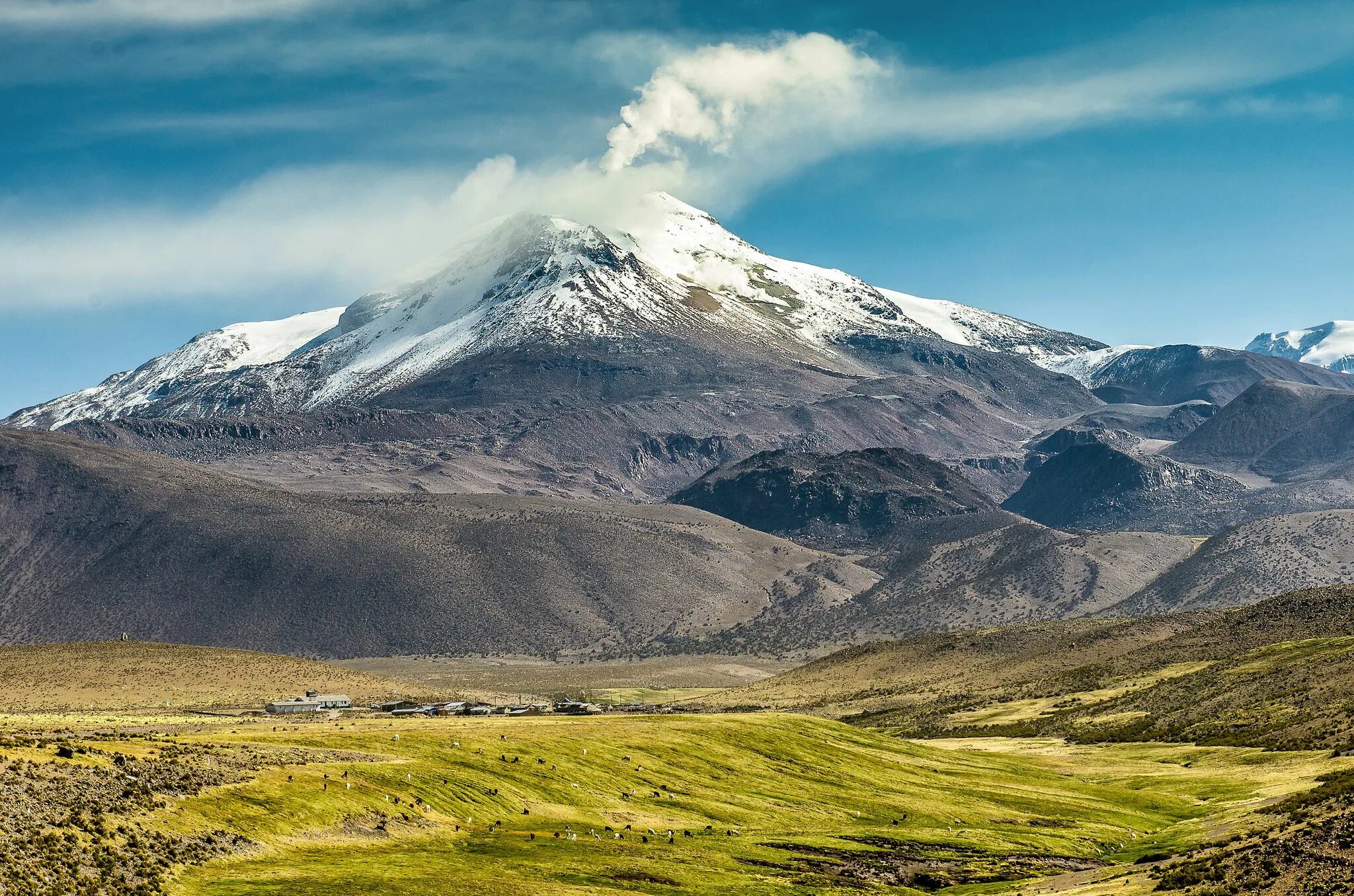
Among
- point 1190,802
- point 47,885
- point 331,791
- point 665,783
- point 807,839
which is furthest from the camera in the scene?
point 1190,802

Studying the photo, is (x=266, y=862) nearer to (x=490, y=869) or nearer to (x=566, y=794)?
(x=490, y=869)

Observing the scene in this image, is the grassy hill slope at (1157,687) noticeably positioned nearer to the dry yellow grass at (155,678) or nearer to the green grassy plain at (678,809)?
the green grassy plain at (678,809)

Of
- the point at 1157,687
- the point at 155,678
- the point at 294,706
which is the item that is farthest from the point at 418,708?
the point at 1157,687

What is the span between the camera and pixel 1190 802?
8219 cm

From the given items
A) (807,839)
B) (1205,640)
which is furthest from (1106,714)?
(807,839)

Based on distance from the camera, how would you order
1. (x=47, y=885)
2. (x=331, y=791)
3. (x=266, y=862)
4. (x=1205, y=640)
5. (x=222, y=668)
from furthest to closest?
(x=1205, y=640)
(x=222, y=668)
(x=331, y=791)
(x=266, y=862)
(x=47, y=885)

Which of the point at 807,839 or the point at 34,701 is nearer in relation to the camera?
the point at 807,839

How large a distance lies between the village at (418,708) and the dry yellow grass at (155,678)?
8.45m

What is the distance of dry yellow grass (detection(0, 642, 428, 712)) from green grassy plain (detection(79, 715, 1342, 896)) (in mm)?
56446

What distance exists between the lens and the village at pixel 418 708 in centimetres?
12294

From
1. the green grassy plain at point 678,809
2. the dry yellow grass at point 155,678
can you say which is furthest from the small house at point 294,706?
the green grassy plain at point 678,809

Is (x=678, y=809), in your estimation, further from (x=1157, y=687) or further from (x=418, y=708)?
(x=1157, y=687)

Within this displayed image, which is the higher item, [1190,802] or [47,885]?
[47,885]

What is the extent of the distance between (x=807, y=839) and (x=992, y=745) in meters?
60.9
